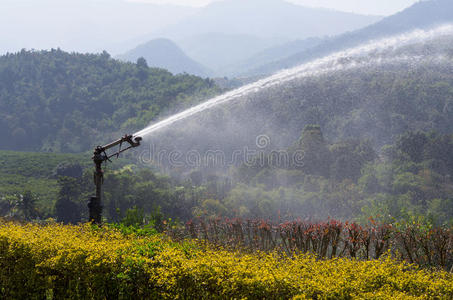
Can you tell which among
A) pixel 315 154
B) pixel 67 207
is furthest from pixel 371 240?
pixel 315 154

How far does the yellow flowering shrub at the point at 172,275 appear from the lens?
17.3 feet

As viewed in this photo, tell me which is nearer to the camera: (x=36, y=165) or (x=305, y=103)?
(x=36, y=165)

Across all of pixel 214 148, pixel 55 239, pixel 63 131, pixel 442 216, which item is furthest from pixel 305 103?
pixel 55 239

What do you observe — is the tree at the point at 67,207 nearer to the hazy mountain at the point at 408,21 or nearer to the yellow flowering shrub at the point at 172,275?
the yellow flowering shrub at the point at 172,275

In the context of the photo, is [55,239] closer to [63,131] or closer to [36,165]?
[36,165]

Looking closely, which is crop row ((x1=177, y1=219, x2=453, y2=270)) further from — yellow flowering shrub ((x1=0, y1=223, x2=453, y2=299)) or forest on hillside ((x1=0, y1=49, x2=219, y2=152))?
forest on hillside ((x1=0, y1=49, x2=219, y2=152))

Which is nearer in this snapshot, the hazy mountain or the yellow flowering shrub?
the yellow flowering shrub

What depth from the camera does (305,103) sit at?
7331 cm

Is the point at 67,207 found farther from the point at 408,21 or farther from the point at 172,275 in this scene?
the point at 408,21

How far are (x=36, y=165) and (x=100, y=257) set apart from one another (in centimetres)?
5719

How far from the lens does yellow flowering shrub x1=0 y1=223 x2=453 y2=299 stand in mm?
5285

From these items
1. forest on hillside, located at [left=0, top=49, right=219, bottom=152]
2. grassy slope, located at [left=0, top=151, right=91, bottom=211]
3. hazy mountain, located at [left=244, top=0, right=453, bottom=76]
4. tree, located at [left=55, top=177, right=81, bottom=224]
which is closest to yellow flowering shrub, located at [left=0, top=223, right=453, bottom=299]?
tree, located at [left=55, top=177, right=81, bottom=224]

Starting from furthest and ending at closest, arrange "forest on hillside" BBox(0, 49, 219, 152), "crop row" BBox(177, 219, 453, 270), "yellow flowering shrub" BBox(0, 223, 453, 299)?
1. "forest on hillside" BBox(0, 49, 219, 152)
2. "crop row" BBox(177, 219, 453, 270)
3. "yellow flowering shrub" BBox(0, 223, 453, 299)

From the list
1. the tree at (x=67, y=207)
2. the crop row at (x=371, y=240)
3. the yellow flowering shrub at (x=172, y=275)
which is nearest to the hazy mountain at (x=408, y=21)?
the tree at (x=67, y=207)
